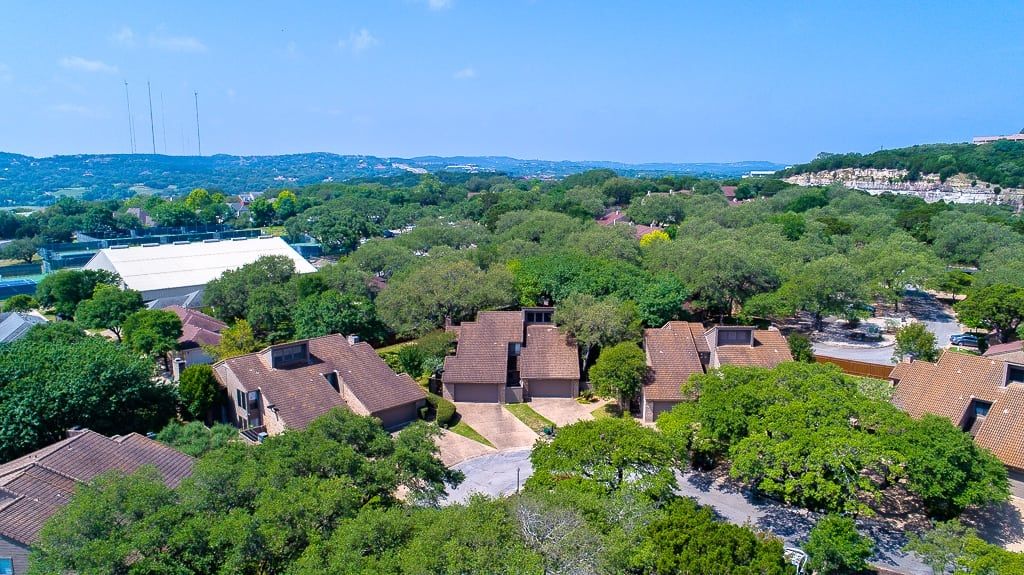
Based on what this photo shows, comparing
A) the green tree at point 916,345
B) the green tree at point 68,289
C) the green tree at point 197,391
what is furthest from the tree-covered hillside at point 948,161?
the green tree at point 68,289

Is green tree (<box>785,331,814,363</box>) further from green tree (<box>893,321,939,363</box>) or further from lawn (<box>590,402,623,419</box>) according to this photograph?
lawn (<box>590,402,623,419</box>)

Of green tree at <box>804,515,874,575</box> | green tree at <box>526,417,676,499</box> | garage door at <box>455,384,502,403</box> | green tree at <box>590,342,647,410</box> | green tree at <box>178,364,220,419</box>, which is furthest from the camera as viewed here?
garage door at <box>455,384,502,403</box>

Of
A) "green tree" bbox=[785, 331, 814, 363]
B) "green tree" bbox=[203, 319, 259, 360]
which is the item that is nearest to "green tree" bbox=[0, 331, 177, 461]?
"green tree" bbox=[203, 319, 259, 360]

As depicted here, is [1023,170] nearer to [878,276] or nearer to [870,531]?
[878,276]

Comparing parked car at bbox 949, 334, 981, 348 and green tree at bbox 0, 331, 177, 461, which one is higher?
green tree at bbox 0, 331, 177, 461

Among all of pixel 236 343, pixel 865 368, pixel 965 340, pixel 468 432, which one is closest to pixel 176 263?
pixel 236 343

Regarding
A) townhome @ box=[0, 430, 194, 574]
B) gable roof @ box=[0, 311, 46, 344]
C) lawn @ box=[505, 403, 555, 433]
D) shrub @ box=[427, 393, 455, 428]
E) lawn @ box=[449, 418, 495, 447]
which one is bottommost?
lawn @ box=[449, 418, 495, 447]
